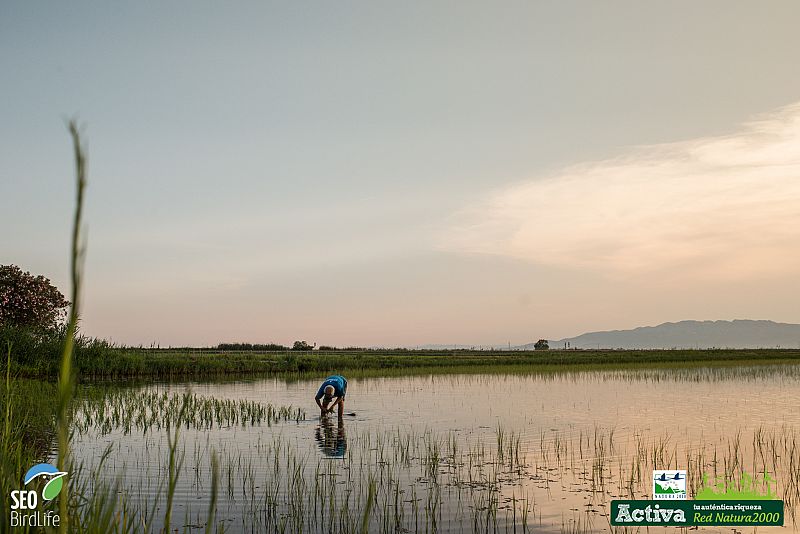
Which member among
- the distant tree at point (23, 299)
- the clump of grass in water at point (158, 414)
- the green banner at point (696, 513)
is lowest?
the green banner at point (696, 513)

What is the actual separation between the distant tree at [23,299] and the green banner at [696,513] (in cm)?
3333

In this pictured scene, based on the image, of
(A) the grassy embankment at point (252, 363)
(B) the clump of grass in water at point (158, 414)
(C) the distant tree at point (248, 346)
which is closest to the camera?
(B) the clump of grass in water at point (158, 414)

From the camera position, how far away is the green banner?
897 cm

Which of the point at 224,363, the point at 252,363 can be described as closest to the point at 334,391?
the point at 224,363

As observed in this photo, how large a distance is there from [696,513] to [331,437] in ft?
27.8

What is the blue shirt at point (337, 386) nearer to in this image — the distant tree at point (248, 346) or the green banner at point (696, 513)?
the green banner at point (696, 513)

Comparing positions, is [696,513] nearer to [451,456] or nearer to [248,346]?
[451,456]

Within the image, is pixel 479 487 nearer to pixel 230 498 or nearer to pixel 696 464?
pixel 230 498

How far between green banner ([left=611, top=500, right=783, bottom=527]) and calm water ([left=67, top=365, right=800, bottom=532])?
309 mm

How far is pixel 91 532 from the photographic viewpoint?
3.16 m

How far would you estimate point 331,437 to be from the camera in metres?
15.4

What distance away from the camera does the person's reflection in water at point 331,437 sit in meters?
13.5

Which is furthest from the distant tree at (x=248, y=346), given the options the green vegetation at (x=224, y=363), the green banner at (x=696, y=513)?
the green banner at (x=696, y=513)

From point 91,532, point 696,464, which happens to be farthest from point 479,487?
point 91,532
